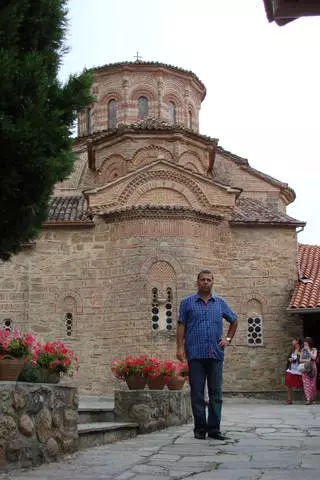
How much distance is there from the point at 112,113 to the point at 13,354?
17.2 meters

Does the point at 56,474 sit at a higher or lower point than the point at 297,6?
lower

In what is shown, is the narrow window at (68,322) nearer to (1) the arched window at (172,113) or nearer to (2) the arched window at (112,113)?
(2) the arched window at (112,113)

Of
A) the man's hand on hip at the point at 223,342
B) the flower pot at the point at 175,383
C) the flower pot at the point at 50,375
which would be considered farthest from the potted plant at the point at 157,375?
the man's hand on hip at the point at 223,342

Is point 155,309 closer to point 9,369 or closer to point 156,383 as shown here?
point 156,383

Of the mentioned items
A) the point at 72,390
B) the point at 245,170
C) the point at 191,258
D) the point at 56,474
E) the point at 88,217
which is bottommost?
the point at 56,474

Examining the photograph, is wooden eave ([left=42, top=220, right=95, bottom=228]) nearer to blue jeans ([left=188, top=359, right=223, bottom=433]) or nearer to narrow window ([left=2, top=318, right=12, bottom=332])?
narrow window ([left=2, top=318, right=12, bottom=332])

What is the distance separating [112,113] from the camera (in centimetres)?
2214

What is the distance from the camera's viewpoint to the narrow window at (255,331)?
664 inches

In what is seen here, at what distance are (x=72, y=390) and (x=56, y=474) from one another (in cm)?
128

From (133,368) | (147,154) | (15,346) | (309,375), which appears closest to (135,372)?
(133,368)

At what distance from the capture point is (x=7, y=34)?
5.14 m

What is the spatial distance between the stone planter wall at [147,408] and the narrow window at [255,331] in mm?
8870

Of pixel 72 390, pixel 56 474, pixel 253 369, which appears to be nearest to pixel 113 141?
pixel 253 369

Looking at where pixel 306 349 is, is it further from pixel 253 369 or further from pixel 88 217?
pixel 88 217
